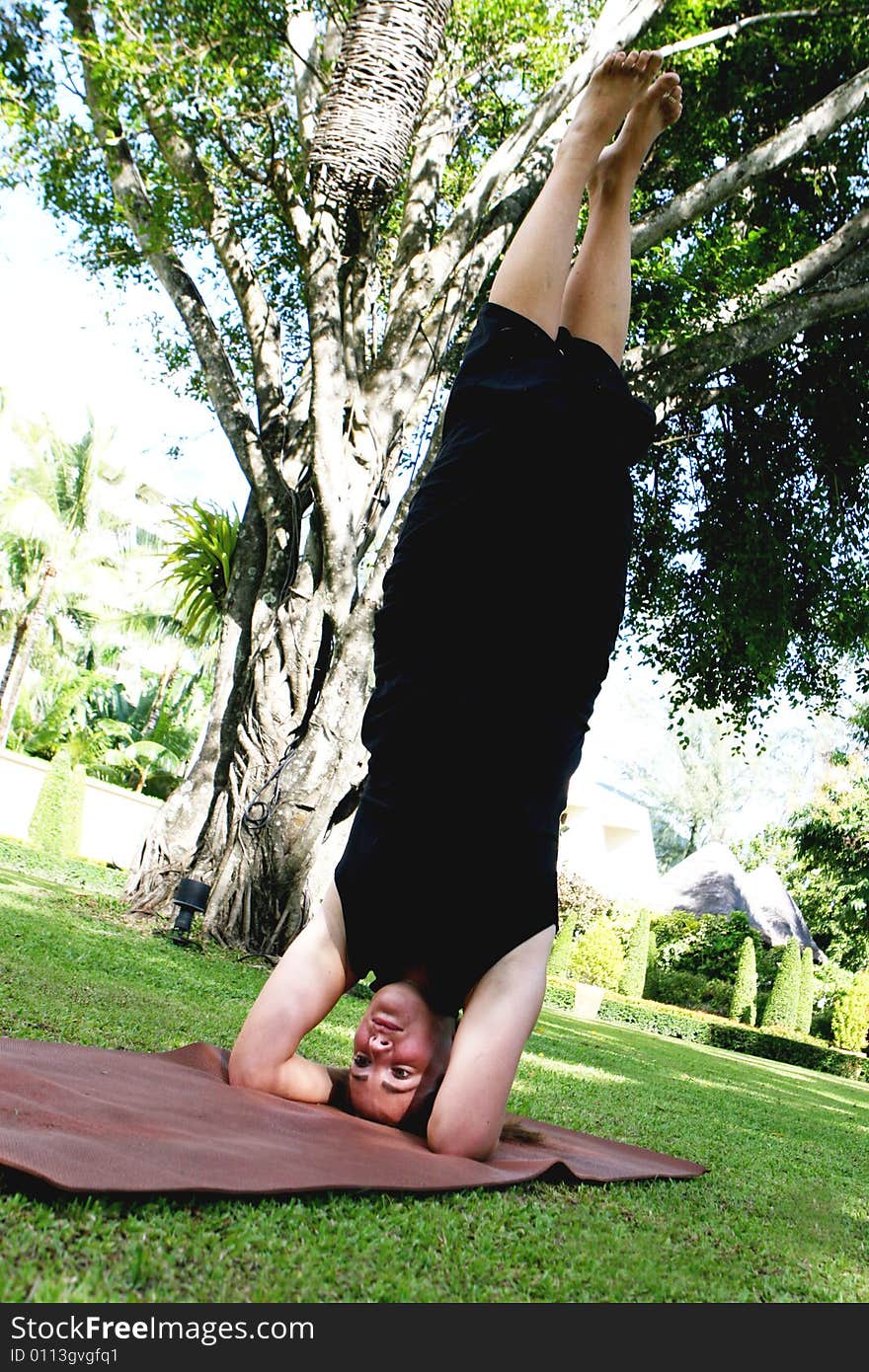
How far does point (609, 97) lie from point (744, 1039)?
18.5 metres

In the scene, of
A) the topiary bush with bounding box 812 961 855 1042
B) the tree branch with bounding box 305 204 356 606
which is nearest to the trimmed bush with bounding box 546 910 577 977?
the topiary bush with bounding box 812 961 855 1042

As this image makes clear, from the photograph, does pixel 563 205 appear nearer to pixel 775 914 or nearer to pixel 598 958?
pixel 598 958

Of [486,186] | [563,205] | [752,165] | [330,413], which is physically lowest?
[563,205]

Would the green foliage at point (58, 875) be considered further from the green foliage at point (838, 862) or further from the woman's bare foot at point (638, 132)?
the green foliage at point (838, 862)

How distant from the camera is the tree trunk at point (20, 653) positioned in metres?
34.3

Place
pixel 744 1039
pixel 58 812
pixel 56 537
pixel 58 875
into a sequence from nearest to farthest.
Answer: pixel 58 875, pixel 744 1039, pixel 58 812, pixel 56 537

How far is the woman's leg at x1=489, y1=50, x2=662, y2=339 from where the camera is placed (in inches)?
143

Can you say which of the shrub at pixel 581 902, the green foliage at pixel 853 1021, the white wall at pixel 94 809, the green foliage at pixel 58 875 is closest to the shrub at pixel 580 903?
the shrub at pixel 581 902

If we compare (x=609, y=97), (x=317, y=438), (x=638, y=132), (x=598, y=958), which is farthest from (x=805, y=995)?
(x=609, y=97)

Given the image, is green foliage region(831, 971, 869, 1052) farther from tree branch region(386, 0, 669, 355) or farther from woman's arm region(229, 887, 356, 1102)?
woman's arm region(229, 887, 356, 1102)

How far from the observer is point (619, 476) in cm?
369

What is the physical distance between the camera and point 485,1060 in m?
3.17

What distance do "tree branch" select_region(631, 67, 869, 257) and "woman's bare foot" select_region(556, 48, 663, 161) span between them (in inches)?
250

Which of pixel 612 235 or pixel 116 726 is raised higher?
pixel 612 235
